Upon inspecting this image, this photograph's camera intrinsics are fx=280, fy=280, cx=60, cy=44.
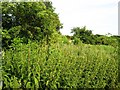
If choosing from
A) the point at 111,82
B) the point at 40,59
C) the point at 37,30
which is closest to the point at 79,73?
the point at 40,59

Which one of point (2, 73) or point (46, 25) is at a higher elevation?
point (46, 25)

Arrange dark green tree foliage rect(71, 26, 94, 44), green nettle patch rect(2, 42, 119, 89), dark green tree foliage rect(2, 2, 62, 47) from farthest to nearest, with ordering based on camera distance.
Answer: dark green tree foliage rect(71, 26, 94, 44) < dark green tree foliage rect(2, 2, 62, 47) < green nettle patch rect(2, 42, 119, 89)

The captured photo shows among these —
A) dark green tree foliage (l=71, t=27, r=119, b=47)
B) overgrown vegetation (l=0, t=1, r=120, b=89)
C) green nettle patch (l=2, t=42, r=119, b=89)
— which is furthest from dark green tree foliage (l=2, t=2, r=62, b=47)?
dark green tree foliage (l=71, t=27, r=119, b=47)

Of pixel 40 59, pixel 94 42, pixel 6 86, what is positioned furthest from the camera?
pixel 94 42

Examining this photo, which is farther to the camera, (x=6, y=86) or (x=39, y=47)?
(x=39, y=47)

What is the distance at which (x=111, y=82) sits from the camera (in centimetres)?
704

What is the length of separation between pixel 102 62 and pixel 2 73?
2.82 meters

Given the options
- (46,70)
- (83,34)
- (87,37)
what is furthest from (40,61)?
(83,34)

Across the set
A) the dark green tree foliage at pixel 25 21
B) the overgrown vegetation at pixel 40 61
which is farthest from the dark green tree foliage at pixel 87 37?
the dark green tree foliage at pixel 25 21

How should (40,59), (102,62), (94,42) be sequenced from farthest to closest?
(94,42) < (102,62) < (40,59)

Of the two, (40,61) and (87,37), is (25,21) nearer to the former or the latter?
(40,61)

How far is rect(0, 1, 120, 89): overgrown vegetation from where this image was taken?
5.47m

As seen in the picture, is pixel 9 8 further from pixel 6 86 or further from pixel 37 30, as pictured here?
pixel 6 86

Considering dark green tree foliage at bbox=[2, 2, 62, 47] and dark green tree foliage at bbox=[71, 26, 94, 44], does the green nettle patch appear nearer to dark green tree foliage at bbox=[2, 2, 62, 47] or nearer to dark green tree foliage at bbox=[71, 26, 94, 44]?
dark green tree foliage at bbox=[2, 2, 62, 47]
